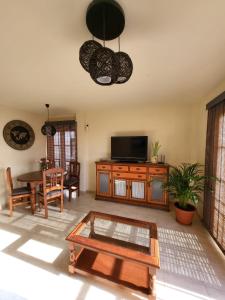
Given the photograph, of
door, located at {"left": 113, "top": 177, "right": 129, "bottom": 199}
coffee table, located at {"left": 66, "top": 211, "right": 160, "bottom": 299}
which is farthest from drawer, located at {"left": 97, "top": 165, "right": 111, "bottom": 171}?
coffee table, located at {"left": 66, "top": 211, "right": 160, "bottom": 299}

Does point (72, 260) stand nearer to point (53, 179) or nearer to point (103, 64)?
point (53, 179)

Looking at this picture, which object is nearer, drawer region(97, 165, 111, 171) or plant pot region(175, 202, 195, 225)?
plant pot region(175, 202, 195, 225)

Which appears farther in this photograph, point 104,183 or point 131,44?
point 104,183

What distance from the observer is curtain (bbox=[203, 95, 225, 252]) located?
199cm

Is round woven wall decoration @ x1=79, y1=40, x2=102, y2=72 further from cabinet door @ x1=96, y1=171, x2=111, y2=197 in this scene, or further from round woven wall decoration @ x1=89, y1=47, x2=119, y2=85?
cabinet door @ x1=96, y1=171, x2=111, y2=197

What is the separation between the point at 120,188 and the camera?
3.44 m

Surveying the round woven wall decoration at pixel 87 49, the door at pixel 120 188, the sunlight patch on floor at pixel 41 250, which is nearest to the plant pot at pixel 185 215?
the door at pixel 120 188

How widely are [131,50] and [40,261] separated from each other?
8.72 ft

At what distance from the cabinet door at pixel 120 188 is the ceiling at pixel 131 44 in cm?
211

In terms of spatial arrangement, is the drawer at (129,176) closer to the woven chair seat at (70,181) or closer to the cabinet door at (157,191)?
the cabinet door at (157,191)

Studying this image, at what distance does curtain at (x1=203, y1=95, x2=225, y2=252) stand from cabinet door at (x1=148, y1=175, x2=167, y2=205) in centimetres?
81

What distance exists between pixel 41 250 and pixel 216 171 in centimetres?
284

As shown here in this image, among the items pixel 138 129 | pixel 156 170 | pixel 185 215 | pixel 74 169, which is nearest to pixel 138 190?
pixel 156 170

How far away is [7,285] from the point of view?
1.44 metres
